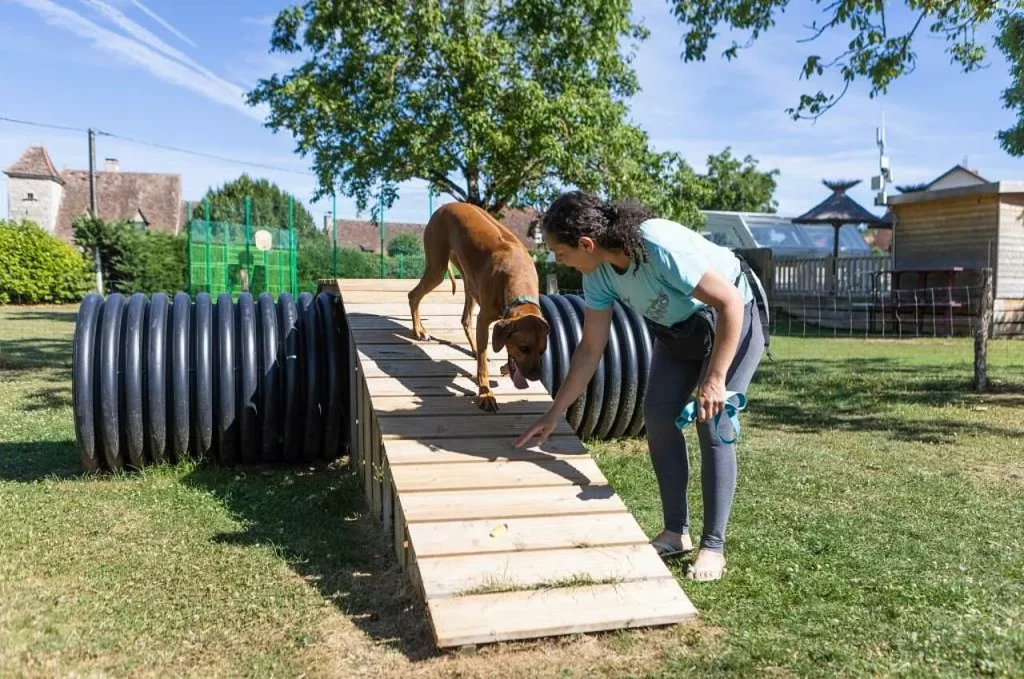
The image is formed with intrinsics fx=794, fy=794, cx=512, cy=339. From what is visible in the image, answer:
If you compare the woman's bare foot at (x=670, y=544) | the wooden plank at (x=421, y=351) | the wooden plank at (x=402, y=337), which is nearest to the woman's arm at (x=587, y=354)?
the woman's bare foot at (x=670, y=544)

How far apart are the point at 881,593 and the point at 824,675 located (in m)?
0.86

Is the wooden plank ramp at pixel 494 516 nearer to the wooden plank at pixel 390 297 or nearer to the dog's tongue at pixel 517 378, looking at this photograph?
the dog's tongue at pixel 517 378

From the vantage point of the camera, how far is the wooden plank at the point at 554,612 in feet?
9.23

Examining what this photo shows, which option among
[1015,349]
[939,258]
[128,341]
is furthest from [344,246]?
[128,341]

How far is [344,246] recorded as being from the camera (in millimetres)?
25812

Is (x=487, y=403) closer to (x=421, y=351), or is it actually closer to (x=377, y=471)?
(x=377, y=471)

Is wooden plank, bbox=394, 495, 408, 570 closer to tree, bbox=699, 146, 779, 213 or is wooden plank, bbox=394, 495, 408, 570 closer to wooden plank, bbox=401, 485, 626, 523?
wooden plank, bbox=401, 485, 626, 523

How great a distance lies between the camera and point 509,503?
3508 millimetres

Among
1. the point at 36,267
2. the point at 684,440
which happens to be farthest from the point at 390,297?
the point at 36,267

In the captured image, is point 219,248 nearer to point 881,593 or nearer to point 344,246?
point 344,246

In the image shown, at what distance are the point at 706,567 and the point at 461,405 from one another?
5.34 ft

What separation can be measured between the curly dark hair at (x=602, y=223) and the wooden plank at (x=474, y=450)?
3.83 ft

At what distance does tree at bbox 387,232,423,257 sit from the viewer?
2411cm

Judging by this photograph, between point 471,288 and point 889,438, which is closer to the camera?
point 471,288
